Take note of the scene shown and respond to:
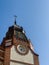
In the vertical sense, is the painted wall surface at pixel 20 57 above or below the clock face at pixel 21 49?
below

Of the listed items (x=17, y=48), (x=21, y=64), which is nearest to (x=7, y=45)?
(x=17, y=48)

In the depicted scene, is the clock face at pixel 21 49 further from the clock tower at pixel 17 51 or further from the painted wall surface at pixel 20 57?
the painted wall surface at pixel 20 57

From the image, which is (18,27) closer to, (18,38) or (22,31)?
(22,31)

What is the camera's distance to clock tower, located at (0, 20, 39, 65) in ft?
89.6

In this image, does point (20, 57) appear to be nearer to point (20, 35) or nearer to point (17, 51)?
point (17, 51)

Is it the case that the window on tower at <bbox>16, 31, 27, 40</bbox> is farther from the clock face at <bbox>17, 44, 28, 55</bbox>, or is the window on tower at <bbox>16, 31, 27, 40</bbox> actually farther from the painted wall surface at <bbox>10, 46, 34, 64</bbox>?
the painted wall surface at <bbox>10, 46, 34, 64</bbox>

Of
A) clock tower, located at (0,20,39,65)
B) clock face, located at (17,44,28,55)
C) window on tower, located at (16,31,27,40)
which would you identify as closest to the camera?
clock tower, located at (0,20,39,65)

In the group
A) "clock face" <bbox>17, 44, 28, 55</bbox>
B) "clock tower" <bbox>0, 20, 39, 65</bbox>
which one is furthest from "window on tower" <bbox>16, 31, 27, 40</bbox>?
"clock face" <bbox>17, 44, 28, 55</bbox>

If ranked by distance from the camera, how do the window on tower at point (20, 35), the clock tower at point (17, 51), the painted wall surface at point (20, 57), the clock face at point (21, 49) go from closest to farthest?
the clock tower at point (17, 51)
the painted wall surface at point (20, 57)
the clock face at point (21, 49)
the window on tower at point (20, 35)

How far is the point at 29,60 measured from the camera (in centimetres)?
2830

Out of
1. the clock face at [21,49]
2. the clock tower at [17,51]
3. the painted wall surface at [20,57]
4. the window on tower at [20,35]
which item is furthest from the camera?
the window on tower at [20,35]

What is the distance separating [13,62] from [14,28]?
8.48m

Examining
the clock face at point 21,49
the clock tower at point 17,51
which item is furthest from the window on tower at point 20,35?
the clock face at point 21,49

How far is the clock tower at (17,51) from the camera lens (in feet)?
89.6
